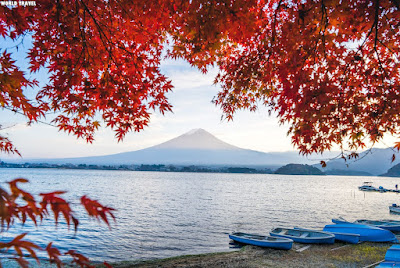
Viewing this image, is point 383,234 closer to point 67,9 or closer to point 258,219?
point 258,219

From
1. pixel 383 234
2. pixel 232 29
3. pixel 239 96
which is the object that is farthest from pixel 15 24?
pixel 383 234

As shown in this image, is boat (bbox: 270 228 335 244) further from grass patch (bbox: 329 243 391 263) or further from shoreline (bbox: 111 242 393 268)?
grass patch (bbox: 329 243 391 263)

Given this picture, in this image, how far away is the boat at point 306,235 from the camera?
47.8 feet

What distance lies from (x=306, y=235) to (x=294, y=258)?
4424 mm

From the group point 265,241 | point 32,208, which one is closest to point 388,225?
point 265,241

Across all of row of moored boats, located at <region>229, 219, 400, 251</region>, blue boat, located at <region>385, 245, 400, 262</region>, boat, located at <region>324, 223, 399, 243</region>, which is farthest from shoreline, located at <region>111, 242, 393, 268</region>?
blue boat, located at <region>385, 245, 400, 262</region>

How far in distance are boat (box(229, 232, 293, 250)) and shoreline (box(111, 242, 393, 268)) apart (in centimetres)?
23

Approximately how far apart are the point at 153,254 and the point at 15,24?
14387 millimetres

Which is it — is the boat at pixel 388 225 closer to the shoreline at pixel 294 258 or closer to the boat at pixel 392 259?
the shoreline at pixel 294 258

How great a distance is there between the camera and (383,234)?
15.4m

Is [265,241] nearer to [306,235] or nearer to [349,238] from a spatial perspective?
[306,235]

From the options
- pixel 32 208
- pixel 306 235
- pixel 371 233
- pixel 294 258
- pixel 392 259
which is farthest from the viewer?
pixel 306 235

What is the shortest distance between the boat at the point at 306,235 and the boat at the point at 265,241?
4.60 feet

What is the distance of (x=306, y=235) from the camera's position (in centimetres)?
1605
